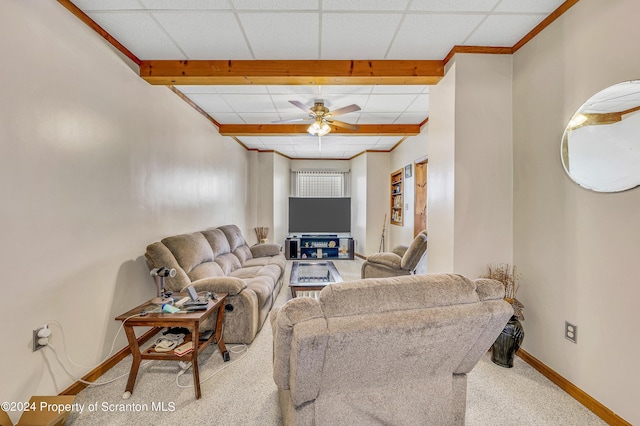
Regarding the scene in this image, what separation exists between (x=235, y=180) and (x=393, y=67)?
152 inches

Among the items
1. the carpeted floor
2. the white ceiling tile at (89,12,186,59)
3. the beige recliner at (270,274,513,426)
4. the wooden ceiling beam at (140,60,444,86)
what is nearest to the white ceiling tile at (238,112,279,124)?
the wooden ceiling beam at (140,60,444,86)

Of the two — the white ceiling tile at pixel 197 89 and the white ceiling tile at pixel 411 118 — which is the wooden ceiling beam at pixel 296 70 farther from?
the white ceiling tile at pixel 411 118

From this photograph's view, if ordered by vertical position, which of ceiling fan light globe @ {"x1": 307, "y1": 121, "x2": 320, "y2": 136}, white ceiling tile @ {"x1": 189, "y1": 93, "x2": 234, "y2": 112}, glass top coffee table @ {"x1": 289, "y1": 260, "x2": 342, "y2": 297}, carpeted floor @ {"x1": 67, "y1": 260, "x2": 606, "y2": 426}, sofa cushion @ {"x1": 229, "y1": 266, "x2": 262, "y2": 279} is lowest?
carpeted floor @ {"x1": 67, "y1": 260, "x2": 606, "y2": 426}

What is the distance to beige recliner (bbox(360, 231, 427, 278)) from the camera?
11.5ft

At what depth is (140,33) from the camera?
221cm

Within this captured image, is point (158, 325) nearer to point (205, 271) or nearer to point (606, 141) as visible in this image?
point (205, 271)

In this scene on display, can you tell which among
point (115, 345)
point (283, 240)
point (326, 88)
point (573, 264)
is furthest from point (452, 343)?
point (283, 240)

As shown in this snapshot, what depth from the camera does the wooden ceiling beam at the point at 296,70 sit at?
260 cm

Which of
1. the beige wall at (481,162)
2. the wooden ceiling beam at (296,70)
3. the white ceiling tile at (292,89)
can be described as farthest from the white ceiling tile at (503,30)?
the white ceiling tile at (292,89)

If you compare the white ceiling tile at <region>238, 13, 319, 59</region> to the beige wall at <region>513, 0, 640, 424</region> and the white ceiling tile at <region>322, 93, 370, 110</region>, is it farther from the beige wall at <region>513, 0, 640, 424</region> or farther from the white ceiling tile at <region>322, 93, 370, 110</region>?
the beige wall at <region>513, 0, 640, 424</region>

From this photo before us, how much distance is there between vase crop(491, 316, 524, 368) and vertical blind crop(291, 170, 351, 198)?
5468 millimetres

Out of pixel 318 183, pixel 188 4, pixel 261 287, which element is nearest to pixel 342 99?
pixel 188 4

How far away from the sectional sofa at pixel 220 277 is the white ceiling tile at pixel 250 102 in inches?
71.4

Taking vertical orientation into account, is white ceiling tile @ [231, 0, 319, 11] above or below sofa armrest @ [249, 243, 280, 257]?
above
